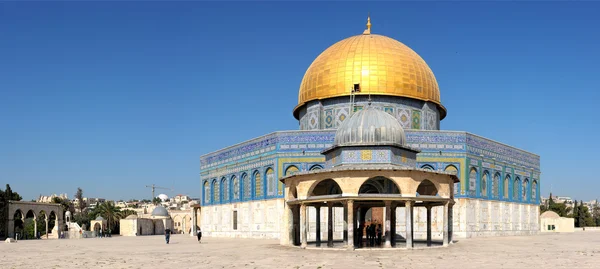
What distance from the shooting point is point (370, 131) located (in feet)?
83.3

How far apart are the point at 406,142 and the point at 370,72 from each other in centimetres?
698

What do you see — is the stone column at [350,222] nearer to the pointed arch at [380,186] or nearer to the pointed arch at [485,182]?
the pointed arch at [380,186]

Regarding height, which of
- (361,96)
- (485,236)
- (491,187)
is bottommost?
(485,236)

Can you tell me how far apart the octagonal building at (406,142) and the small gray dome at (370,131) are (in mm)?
11398

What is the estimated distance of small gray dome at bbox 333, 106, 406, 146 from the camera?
25.2 m

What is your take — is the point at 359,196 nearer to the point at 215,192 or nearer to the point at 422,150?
the point at 422,150

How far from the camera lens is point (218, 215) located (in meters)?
47.7

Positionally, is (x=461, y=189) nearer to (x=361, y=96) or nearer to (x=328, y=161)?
(x=361, y=96)

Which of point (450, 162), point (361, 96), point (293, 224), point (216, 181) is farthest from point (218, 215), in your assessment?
point (293, 224)

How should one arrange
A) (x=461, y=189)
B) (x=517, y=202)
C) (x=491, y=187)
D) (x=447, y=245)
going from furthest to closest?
(x=517, y=202), (x=491, y=187), (x=461, y=189), (x=447, y=245)

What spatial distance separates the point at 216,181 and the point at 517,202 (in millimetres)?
22087

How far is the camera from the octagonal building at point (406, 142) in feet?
130

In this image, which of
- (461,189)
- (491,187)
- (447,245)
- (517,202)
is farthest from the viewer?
(517,202)

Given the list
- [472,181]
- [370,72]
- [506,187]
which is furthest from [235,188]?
[506,187]
